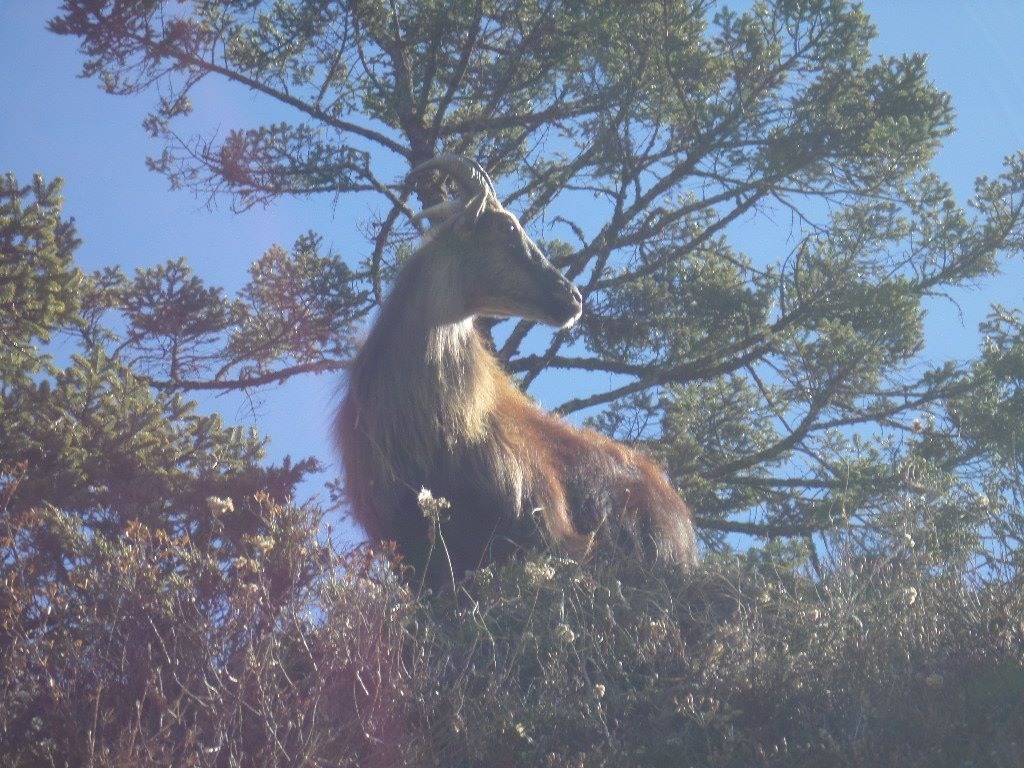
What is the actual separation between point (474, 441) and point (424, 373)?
0.53 m

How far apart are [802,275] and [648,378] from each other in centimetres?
165

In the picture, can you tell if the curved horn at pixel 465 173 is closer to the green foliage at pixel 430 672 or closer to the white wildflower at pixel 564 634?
the green foliage at pixel 430 672

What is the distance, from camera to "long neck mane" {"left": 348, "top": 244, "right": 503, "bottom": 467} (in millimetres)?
7426

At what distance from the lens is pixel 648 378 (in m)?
11.7

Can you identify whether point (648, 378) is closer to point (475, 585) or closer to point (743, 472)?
point (743, 472)

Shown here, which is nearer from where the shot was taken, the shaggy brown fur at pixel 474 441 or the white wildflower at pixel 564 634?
the white wildflower at pixel 564 634

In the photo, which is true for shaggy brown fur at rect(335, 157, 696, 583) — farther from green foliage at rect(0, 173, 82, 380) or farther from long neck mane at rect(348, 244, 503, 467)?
green foliage at rect(0, 173, 82, 380)

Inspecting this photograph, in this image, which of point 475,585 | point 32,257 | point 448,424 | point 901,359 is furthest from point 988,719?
point 901,359

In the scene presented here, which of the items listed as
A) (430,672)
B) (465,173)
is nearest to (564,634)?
(430,672)

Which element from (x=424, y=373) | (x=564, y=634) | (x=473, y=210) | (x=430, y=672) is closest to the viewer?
(x=430, y=672)

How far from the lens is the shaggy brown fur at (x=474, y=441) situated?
7.29 meters

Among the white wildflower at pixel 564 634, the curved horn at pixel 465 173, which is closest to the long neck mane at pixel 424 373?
the curved horn at pixel 465 173

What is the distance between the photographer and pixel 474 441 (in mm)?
7449

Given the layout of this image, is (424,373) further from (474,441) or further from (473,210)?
(473,210)
